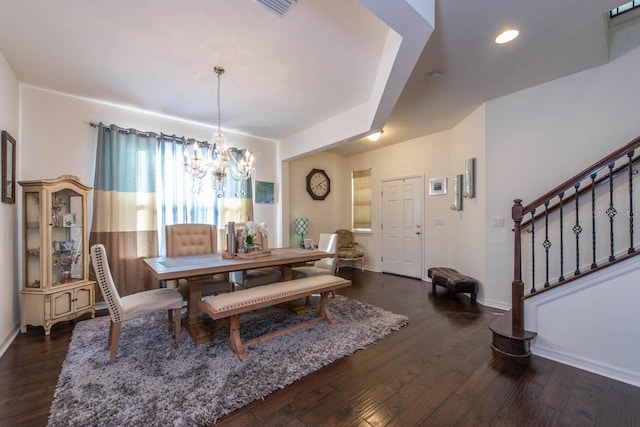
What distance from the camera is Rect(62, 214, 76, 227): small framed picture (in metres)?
3.01

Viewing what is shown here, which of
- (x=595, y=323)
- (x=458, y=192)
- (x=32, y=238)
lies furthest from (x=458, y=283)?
(x=32, y=238)

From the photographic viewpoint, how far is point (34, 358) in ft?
7.25

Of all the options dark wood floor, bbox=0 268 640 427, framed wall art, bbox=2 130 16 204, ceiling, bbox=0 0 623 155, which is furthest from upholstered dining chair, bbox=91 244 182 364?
ceiling, bbox=0 0 623 155

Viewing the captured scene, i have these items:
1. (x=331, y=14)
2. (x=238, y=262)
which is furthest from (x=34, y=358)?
(x=331, y=14)

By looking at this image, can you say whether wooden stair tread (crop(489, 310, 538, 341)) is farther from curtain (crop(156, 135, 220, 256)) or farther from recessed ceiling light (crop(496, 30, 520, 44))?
curtain (crop(156, 135, 220, 256))

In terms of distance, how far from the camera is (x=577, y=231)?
87.3 inches

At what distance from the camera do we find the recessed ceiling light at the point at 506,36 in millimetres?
2135

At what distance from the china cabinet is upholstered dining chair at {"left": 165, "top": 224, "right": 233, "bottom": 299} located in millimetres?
903

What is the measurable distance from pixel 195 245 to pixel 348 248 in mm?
3433

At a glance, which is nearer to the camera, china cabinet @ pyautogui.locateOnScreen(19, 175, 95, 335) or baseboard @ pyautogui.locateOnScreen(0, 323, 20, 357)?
baseboard @ pyautogui.locateOnScreen(0, 323, 20, 357)

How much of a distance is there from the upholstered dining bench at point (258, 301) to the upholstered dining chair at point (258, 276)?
0.71 meters

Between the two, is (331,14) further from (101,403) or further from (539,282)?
(539,282)

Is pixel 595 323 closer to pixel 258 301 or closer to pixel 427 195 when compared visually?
pixel 258 301

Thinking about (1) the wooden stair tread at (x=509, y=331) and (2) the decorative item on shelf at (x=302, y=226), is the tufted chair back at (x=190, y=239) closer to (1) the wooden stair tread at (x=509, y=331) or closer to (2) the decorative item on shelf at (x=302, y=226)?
(2) the decorative item on shelf at (x=302, y=226)
